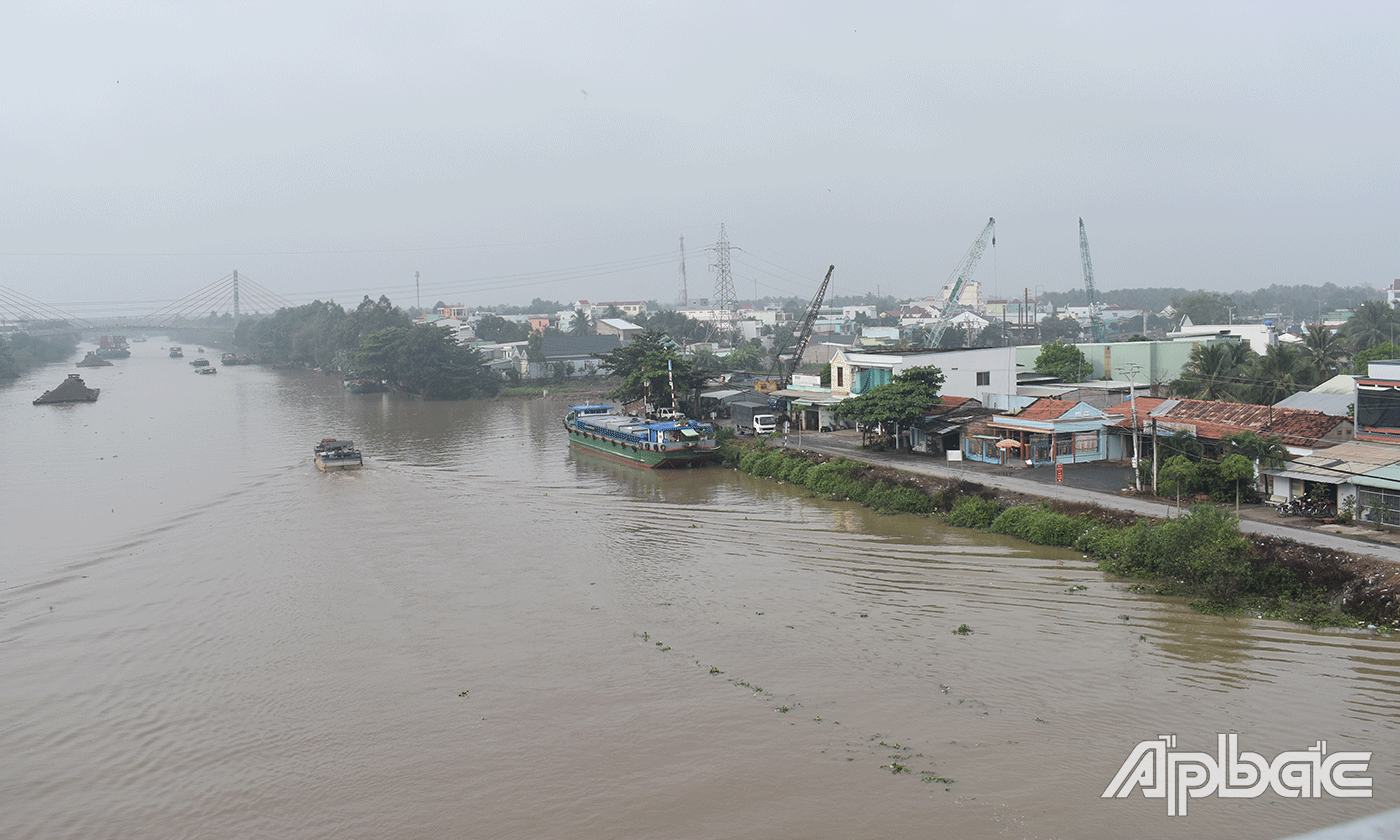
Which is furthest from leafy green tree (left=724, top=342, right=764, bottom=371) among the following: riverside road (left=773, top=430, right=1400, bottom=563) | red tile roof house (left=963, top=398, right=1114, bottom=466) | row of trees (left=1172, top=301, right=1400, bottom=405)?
red tile roof house (left=963, top=398, right=1114, bottom=466)

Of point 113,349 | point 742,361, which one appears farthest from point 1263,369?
point 113,349

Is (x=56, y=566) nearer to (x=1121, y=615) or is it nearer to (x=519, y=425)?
(x=1121, y=615)

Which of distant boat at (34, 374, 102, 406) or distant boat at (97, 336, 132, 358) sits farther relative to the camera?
distant boat at (97, 336, 132, 358)

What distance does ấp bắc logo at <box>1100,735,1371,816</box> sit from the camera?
24.2 ft

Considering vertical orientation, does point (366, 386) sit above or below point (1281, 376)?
above

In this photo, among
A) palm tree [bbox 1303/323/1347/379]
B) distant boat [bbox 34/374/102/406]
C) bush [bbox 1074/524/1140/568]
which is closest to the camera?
bush [bbox 1074/524/1140/568]

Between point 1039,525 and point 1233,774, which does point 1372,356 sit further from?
point 1233,774

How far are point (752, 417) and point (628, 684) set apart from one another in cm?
1801

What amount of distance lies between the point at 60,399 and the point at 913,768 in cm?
4768

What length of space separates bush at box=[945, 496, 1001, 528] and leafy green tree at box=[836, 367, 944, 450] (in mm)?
4703

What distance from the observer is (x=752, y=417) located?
27500 millimetres

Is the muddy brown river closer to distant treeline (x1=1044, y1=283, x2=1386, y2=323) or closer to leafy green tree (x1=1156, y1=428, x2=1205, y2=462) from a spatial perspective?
leafy green tree (x1=1156, y1=428, x2=1205, y2=462)

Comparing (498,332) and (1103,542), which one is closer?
(1103,542)

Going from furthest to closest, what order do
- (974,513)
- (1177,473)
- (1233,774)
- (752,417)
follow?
(752,417)
(974,513)
(1177,473)
(1233,774)
